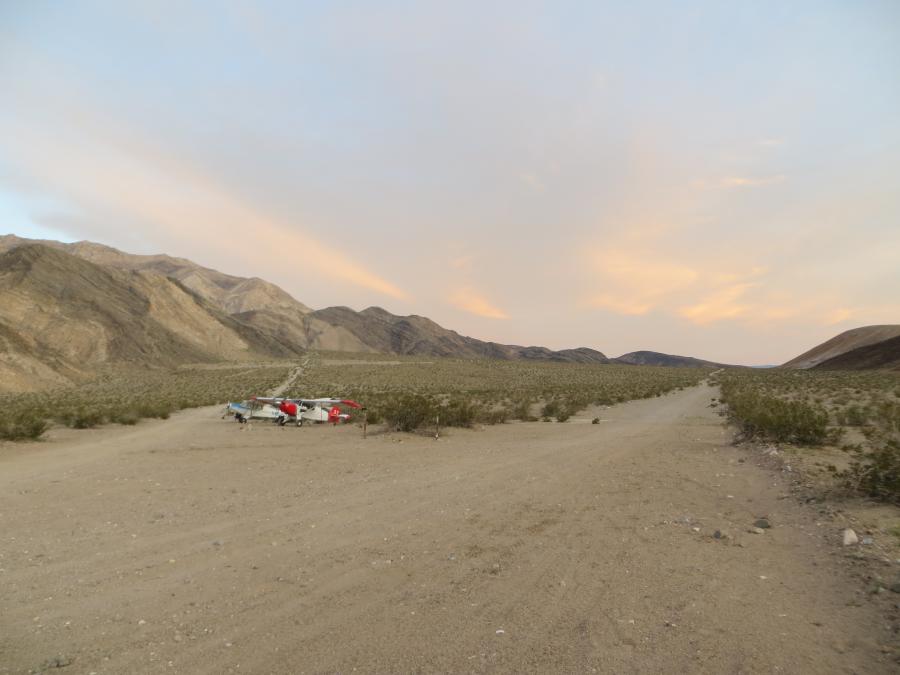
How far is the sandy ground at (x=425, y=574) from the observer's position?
176 inches

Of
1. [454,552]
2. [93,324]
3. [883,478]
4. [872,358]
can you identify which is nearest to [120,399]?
[454,552]

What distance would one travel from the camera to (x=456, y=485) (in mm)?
11250

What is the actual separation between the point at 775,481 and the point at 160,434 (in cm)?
2082

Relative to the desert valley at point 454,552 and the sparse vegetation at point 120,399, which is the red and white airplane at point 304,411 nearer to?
the desert valley at point 454,552

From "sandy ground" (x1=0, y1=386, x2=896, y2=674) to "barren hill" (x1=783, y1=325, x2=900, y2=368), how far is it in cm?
15254

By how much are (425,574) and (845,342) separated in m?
179

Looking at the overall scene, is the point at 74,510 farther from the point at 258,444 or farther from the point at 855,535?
the point at 855,535

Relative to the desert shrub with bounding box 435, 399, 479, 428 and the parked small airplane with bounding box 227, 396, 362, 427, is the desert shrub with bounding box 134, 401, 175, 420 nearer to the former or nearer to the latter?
the parked small airplane with bounding box 227, 396, 362, 427

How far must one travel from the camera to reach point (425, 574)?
625 centimetres

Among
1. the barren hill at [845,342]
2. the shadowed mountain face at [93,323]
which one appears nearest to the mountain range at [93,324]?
the shadowed mountain face at [93,323]

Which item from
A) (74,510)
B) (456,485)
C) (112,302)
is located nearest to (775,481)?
(456,485)

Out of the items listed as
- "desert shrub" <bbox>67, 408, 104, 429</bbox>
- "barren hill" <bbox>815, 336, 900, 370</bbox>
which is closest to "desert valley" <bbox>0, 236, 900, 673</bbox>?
"desert shrub" <bbox>67, 408, 104, 429</bbox>

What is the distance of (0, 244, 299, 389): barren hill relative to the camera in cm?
5228

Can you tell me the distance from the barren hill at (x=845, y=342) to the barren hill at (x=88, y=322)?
148m
